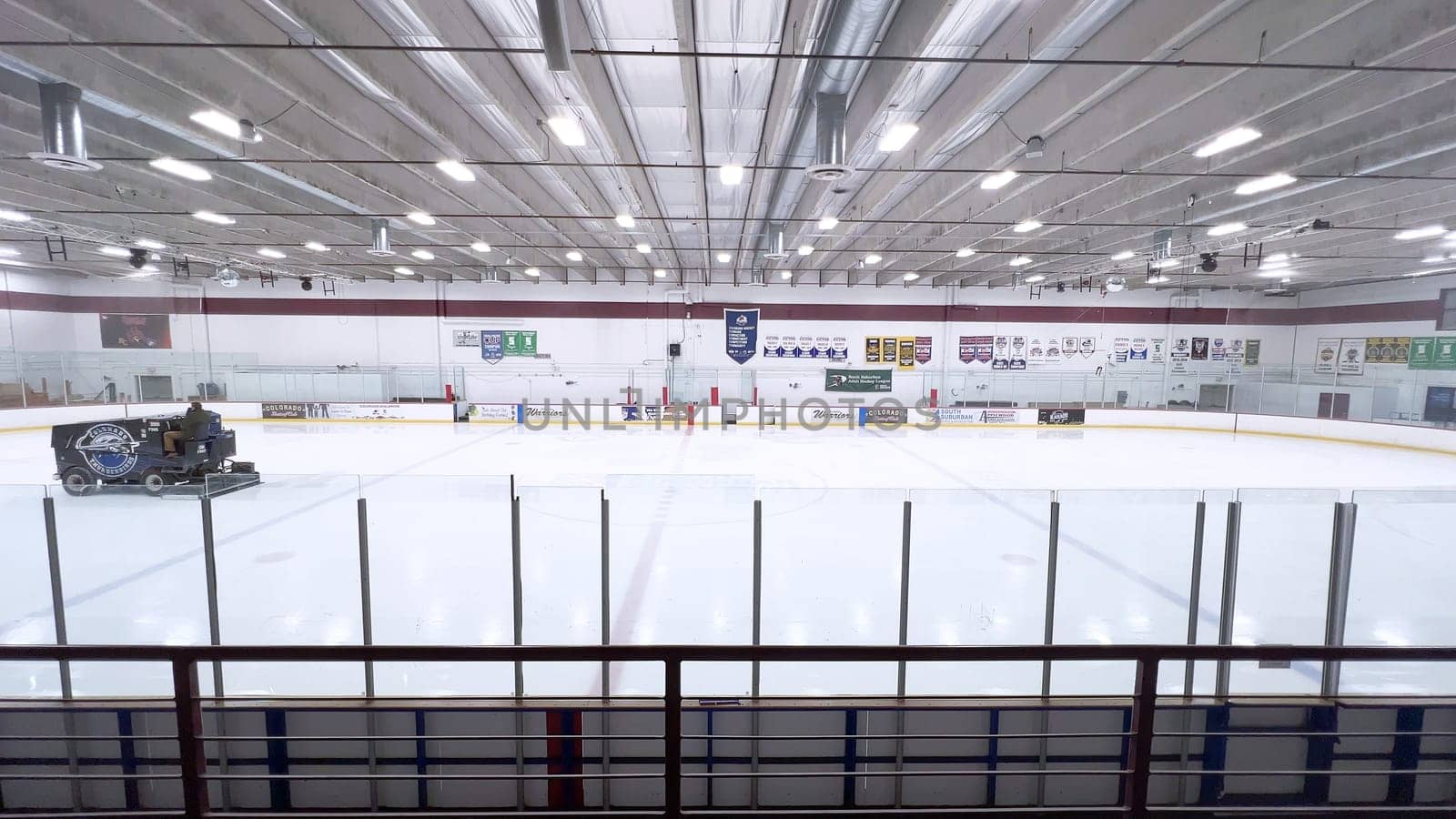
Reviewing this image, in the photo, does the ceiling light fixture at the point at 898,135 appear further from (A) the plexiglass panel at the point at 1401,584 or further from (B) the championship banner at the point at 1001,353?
(B) the championship banner at the point at 1001,353

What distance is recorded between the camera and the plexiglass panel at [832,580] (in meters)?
4.27

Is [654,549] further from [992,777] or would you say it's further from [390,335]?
[390,335]

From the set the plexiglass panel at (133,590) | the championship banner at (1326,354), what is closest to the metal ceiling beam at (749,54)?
the plexiglass panel at (133,590)

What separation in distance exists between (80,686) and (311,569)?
5.85ft

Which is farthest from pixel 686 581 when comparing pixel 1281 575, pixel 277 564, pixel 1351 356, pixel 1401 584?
pixel 1351 356

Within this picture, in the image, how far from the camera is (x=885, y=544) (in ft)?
14.3

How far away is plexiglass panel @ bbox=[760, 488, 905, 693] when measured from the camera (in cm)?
427

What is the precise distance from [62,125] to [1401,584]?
12.6 metres

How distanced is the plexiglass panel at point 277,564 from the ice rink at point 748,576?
2cm

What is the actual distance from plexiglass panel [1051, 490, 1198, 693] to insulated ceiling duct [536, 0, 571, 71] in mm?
4400

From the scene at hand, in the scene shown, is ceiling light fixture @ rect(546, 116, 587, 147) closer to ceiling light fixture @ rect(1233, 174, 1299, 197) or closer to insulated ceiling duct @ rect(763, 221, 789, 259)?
insulated ceiling duct @ rect(763, 221, 789, 259)

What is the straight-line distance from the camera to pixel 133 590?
170 inches

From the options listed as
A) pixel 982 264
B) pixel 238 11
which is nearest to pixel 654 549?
pixel 238 11

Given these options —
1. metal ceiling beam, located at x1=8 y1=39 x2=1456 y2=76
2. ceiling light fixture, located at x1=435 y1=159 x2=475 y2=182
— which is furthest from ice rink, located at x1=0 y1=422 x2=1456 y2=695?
ceiling light fixture, located at x1=435 y1=159 x2=475 y2=182
